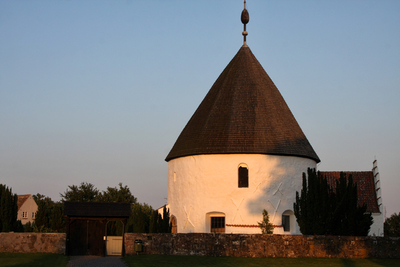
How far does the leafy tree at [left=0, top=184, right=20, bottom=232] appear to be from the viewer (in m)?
29.0

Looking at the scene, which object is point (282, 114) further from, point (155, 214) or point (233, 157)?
point (155, 214)

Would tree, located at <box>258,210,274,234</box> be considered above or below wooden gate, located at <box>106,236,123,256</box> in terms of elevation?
above

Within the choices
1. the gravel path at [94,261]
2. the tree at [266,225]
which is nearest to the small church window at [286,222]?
the tree at [266,225]

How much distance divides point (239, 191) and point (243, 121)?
420 centimetres

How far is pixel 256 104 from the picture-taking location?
30.1 meters

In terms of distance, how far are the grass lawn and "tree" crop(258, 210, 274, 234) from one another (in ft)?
20.2

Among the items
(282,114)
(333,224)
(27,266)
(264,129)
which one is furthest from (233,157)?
(27,266)

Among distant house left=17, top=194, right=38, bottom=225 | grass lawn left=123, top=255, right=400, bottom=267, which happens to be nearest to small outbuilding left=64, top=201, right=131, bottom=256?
grass lawn left=123, top=255, right=400, bottom=267

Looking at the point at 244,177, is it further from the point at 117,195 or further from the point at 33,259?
the point at 117,195

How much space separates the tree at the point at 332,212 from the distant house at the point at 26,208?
4808cm

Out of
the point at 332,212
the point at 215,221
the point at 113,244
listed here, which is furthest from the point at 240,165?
the point at 113,244

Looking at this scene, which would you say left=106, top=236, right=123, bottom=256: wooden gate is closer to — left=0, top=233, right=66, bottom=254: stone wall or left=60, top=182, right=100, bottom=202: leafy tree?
left=0, top=233, right=66, bottom=254: stone wall

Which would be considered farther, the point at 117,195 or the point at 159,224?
the point at 117,195

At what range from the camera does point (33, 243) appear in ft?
76.1
